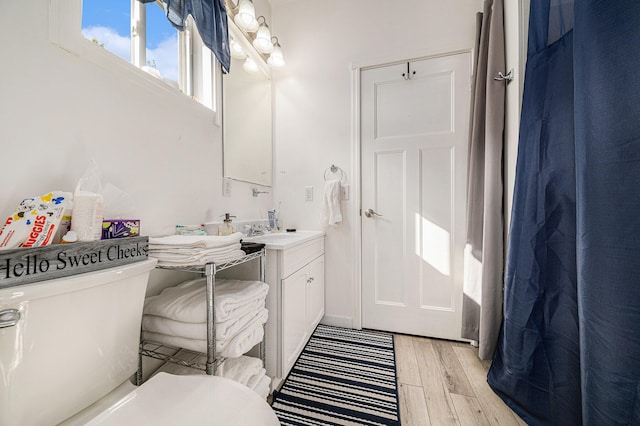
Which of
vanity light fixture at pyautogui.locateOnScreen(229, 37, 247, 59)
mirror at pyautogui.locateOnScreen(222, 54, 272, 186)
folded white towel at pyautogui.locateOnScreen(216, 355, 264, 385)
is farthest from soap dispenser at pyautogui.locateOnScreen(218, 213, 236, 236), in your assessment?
vanity light fixture at pyautogui.locateOnScreen(229, 37, 247, 59)

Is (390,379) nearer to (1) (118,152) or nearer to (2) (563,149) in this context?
(2) (563,149)

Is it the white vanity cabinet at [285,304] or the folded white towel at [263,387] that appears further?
the white vanity cabinet at [285,304]

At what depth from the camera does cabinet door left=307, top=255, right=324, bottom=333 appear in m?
1.68

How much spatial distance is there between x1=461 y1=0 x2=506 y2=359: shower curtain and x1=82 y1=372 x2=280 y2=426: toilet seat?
4.57ft

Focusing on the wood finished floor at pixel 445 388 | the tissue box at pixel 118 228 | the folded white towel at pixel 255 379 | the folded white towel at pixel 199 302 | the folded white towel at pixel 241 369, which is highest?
the tissue box at pixel 118 228

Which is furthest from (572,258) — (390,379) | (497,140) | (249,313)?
(249,313)

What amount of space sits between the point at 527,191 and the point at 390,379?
1227 millimetres

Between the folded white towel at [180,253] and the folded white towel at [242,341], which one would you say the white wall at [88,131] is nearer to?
the folded white towel at [180,253]

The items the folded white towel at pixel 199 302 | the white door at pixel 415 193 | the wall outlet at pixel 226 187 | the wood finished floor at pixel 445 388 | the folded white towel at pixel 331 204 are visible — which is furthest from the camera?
the folded white towel at pixel 331 204

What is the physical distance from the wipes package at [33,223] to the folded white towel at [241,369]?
749 mm

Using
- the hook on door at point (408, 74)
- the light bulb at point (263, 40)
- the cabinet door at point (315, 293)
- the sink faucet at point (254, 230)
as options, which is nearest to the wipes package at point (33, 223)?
the sink faucet at point (254, 230)

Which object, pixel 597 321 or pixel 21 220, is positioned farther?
pixel 597 321

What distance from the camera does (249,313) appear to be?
106 cm

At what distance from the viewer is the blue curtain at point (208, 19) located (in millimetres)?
1094
